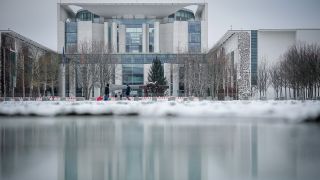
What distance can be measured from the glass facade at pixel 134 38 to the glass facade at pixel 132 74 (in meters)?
5.31

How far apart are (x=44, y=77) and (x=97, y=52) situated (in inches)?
291

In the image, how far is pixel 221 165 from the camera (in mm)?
5684

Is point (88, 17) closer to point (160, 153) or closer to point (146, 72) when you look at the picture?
point (146, 72)

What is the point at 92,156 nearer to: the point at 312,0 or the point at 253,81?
the point at 253,81

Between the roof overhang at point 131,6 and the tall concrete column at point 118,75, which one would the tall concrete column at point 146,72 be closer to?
the tall concrete column at point 118,75

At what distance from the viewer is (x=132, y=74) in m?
62.1

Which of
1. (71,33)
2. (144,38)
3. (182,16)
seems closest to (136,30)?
(144,38)

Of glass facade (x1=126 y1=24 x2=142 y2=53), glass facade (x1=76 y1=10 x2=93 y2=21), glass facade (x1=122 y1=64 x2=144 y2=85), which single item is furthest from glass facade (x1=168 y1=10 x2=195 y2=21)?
glass facade (x1=76 y1=10 x2=93 y2=21)

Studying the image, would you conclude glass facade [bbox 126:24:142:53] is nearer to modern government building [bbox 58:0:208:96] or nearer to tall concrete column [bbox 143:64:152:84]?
modern government building [bbox 58:0:208:96]

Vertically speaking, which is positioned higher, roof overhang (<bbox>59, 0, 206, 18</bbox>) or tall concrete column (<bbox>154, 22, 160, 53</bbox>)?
roof overhang (<bbox>59, 0, 206, 18</bbox>)

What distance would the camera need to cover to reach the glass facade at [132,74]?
6188 centimetres

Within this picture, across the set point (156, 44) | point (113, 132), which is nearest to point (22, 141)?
point (113, 132)

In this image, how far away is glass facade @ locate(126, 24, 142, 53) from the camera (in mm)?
66688

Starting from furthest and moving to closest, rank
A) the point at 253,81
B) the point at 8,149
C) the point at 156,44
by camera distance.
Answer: the point at 156,44 < the point at 253,81 < the point at 8,149
